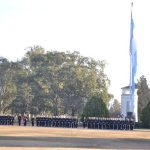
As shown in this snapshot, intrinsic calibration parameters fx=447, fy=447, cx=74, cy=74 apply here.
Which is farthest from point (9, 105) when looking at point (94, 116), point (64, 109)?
point (94, 116)

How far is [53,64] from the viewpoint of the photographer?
68062 millimetres

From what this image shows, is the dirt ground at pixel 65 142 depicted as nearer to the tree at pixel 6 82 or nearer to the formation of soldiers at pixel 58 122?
the formation of soldiers at pixel 58 122

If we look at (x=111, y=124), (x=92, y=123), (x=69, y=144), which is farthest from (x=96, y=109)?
(x=69, y=144)

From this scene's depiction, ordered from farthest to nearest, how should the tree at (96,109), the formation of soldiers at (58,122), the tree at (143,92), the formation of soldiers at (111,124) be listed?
the tree at (143,92)
the tree at (96,109)
the formation of soldiers at (58,122)
the formation of soldiers at (111,124)

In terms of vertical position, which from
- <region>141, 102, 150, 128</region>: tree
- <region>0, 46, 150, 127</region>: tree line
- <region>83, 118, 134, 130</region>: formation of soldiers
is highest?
<region>0, 46, 150, 127</region>: tree line

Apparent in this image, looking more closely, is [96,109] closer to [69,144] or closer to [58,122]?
[58,122]

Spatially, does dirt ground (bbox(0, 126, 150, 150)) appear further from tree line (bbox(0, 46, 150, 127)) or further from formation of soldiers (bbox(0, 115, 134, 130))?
tree line (bbox(0, 46, 150, 127))

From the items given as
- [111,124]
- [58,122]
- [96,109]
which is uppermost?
[96,109]

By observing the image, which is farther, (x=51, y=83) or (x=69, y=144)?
(x=51, y=83)

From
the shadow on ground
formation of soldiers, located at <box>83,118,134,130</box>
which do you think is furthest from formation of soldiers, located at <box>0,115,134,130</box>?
the shadow on ground

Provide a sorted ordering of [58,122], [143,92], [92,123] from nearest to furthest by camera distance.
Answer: [92,123] < [58,122] < [143,92]

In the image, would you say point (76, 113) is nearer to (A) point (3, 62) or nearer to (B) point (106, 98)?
(B) point (106, 98)

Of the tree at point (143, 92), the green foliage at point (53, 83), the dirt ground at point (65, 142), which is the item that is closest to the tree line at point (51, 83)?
the green foliage at point (53, 83)

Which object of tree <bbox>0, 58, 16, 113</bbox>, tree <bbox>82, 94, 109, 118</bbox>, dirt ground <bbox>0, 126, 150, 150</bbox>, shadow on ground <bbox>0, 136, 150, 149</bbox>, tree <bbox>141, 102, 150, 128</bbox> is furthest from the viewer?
tree <bbox>0, 58, 16, 113</bbox>
